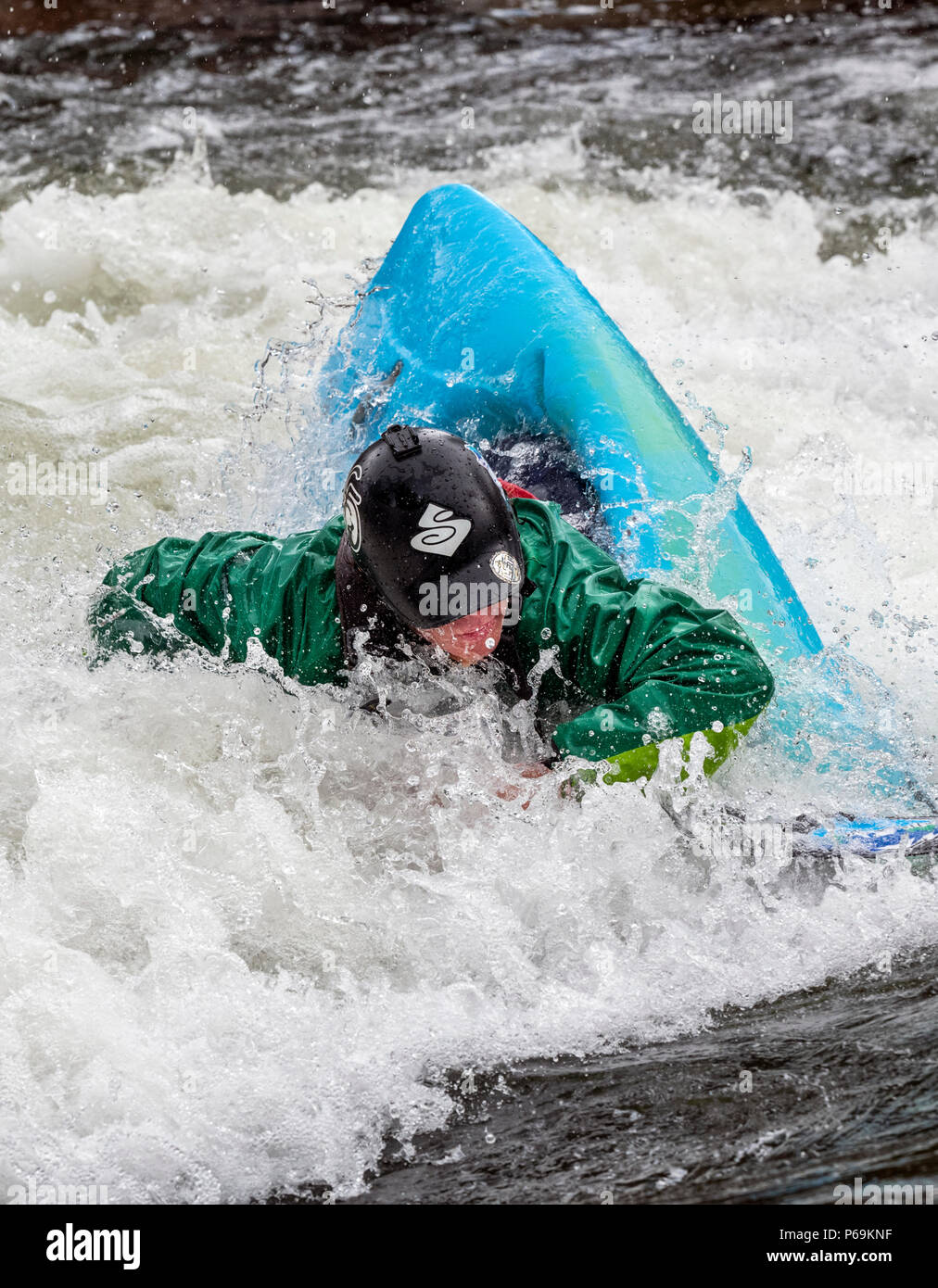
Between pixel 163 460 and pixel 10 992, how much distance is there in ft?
7.96

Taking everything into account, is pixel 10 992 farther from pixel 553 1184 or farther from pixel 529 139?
pixel 529 139

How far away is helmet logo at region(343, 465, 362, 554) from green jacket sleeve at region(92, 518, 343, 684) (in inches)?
9.1

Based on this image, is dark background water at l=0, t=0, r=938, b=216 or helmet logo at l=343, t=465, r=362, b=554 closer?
helmet logo at l=343, t=465, r=362, b=554

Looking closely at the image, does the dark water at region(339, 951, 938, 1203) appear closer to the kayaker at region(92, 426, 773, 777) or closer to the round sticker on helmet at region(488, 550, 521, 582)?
the kayaker at region(92, 426, 773, 777)

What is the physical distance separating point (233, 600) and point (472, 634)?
64 centimetres

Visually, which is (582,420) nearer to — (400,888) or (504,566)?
(504,566)

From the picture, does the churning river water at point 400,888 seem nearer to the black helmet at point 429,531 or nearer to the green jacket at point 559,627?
the green jacket at point 559,627

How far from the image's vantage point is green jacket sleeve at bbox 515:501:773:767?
2.55m

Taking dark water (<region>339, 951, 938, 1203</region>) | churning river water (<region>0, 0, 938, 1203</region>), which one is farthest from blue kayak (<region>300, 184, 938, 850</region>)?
dark water (<region>339, 951, 938, 1203</region>)

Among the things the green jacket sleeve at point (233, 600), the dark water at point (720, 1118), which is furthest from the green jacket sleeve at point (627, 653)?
the dark water at point (720, 1118)

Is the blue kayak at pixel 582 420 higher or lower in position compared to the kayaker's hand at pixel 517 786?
higher

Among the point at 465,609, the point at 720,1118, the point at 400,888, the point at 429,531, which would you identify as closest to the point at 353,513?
the point at 429,531

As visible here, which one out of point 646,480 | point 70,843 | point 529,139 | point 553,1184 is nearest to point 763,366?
point 646,480

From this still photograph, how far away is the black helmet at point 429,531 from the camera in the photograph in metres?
2.51
